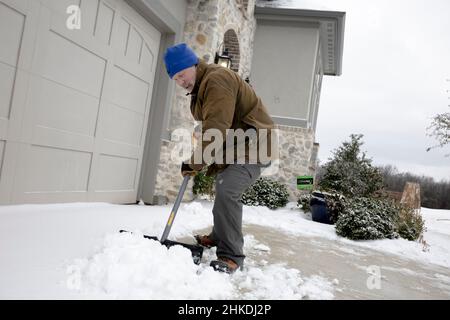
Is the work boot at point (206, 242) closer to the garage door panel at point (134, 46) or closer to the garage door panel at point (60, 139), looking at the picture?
the garage door panel at point (60, 139)

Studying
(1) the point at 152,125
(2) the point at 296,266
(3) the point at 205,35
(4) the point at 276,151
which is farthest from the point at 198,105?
(3) the point at 205,35

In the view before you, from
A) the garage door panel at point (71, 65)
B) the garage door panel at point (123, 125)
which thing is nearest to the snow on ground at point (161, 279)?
the garage door panel at point (71, 65)

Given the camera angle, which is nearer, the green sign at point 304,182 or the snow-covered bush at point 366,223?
the snow-covered bush at point 366,223

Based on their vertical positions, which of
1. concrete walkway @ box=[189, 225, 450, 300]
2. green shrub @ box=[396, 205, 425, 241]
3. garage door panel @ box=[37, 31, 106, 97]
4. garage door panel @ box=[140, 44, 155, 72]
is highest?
garage door panel @ box=[140, 44, 155, 72]

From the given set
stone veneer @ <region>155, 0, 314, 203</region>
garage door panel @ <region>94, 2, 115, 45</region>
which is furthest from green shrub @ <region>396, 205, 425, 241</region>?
garage door panel @ <region>94, 2, 115, 45</region>

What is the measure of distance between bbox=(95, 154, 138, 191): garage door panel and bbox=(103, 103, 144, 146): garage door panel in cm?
27

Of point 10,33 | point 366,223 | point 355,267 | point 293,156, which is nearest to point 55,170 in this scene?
point 10,33

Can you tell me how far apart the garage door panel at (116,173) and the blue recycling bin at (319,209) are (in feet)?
11.3

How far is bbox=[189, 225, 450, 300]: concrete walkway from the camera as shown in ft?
8.93

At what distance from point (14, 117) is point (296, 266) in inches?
114

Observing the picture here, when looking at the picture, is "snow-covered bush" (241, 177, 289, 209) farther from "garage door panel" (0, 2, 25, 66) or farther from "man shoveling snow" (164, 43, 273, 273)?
"garage door panel" (0, 2, 25, 66)

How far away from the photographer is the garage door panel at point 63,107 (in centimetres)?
335

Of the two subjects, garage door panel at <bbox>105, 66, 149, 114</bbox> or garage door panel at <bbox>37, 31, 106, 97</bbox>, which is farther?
garage door panel at <bbox>105, 66, 149, 114</bbox>
